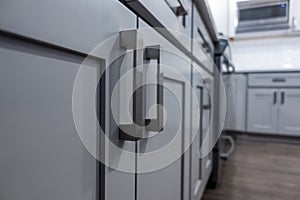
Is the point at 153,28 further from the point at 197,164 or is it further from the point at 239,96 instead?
the point at 239,96

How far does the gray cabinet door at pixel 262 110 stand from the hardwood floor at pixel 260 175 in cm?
35

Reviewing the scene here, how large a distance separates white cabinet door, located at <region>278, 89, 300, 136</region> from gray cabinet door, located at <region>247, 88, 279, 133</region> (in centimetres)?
6

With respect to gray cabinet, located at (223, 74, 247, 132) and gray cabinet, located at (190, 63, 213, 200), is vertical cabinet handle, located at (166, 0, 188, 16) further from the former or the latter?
gray cabinet, located at (223, 74, 247, 132)

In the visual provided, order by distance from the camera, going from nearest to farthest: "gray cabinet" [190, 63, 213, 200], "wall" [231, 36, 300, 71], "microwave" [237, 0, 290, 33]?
"gray cabinet" [190, 63, 213, 200]
"microwave" [237, 0, 290, 33]
"wall" [231, 36, 300, 71]

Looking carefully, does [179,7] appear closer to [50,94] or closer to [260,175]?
[50,94]

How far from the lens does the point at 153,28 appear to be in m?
0.49

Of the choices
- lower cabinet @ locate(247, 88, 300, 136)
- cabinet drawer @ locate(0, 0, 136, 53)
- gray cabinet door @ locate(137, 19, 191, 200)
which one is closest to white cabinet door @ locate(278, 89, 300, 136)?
lower cabinet @ locate(247, 88, 300, 136)

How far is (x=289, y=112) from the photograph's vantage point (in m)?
2.54

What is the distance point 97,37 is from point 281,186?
59.5 inches

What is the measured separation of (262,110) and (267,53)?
0.89 metres

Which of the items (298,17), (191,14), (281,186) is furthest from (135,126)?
(298,17)

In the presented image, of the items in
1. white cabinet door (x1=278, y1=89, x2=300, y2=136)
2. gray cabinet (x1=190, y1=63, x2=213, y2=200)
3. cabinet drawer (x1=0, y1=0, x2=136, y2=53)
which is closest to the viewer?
cabinet drawer (x1=0, y1=0, x2=136, y2=53)

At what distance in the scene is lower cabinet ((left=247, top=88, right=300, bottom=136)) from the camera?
2.52m

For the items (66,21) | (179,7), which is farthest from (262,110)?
(66,21)
